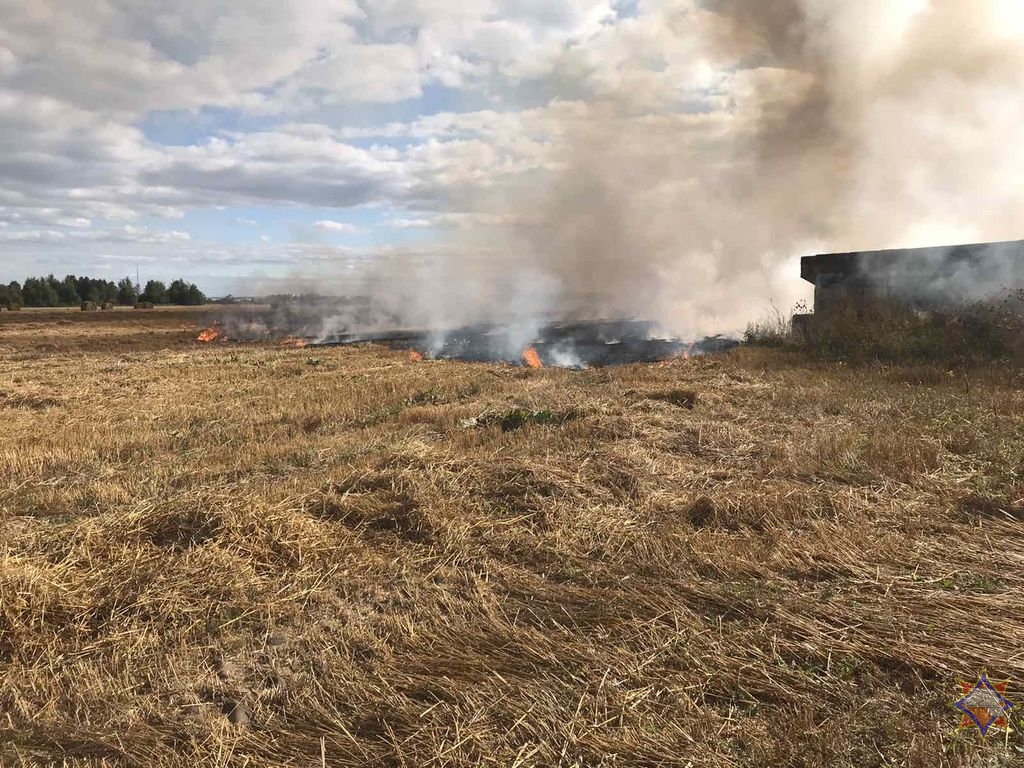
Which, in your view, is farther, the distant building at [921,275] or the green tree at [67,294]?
the green tree at [67,294]

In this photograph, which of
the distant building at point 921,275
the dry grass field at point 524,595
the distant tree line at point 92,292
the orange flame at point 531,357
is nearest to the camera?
the dry grass field at point 524,595

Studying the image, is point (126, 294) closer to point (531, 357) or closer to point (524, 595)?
point (531, 357)

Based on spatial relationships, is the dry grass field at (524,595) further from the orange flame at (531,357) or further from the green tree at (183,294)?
the green tree at (183,294)

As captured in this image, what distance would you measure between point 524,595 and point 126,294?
95415mm

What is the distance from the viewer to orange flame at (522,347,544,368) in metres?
20.0

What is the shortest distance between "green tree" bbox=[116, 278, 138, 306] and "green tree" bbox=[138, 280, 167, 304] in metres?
0.94

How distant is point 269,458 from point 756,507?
529 cm

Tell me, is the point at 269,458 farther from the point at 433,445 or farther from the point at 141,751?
the point at 141,751

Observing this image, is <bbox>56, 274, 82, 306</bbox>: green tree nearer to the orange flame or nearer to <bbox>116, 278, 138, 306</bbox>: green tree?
<bbox>116, 278, 138, 306</bbox>: green tree

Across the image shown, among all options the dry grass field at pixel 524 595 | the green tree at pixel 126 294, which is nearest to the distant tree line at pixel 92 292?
the green tree at pixel 126 294

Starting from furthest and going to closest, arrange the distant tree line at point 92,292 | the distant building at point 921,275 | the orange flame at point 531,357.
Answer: the distant tree line at point 92,292
the orange flame at point 531,357
the distant building at point 921,275

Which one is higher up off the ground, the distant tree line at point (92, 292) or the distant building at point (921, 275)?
the distant tree line at point (92, 292)

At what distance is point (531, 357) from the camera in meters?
21.4

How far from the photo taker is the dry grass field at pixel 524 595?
106 inches
